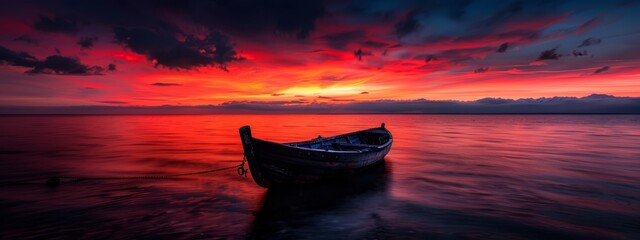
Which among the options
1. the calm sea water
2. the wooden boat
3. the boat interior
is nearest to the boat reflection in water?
the calm sea water

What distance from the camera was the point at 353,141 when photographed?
2198 cm

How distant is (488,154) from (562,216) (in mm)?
17406

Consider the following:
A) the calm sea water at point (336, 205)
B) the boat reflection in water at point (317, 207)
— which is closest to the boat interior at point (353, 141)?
the calm sea water at point (336, 205)

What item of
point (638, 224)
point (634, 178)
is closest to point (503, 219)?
point (638, 224)

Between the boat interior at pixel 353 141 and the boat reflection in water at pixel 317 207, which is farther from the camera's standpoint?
the boat interior at pixel 353 141

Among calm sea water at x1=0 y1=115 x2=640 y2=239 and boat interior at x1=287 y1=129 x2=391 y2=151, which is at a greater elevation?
boat interior at x1=287 y1=129 x2=391 y2=151

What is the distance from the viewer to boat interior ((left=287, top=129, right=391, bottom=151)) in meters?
18.4

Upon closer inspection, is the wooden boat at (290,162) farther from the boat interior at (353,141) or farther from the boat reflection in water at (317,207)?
the boat interior at (353,141)

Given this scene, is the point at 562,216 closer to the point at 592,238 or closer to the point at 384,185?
the point at 592,238

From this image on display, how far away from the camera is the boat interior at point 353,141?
60.5ft

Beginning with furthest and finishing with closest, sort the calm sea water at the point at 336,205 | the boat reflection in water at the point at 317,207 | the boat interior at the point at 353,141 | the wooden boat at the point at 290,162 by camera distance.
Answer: the boat interior at the point at 353,141
the wooden boat at the point at 290,162
the boat reflection in water at the point at 317,207
the calm sea water at the point at 336,205

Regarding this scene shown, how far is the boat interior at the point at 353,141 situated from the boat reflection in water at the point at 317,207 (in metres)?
3.04

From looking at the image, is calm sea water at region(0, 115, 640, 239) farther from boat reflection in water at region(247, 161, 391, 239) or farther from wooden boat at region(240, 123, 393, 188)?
wooden boat at region(240, 123, 393, 188)

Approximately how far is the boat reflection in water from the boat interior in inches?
120
